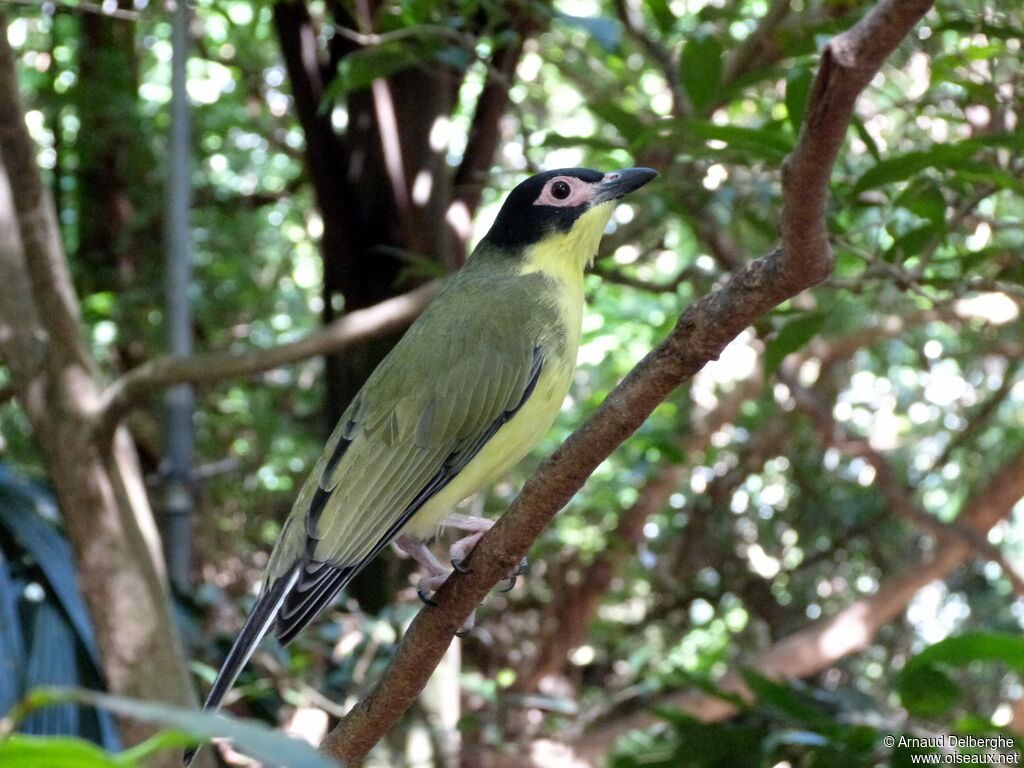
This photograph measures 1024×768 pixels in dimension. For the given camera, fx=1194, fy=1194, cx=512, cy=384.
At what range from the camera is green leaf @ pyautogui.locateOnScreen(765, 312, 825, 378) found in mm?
2766

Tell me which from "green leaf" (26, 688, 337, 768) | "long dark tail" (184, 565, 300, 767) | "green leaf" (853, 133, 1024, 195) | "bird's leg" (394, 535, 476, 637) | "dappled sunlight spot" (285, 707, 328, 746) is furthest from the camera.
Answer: "dappled sunlight spot" (285, 707, 328, 746)

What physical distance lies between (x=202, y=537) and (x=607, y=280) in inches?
123

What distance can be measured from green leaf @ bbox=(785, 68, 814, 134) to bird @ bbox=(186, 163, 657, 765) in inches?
13.2

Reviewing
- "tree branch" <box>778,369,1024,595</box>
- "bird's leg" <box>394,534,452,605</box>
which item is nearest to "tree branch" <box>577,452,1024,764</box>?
"tree branch" <box>778,369,1024,595</box>

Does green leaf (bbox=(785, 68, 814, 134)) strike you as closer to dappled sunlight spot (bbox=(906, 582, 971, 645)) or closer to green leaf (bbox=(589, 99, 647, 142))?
green leaf (bbox=(589, 99, 647, 142))

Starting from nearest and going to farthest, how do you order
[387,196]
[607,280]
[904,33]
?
[904,33], [607,280], [387,196]

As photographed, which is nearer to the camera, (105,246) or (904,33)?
(904,33)

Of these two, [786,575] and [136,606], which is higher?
[786,575]

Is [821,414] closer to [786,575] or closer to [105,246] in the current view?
[786,575]

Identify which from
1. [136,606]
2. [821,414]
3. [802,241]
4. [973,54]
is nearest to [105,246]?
[136,606]

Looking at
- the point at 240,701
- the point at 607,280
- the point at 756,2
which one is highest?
the point at 756,2

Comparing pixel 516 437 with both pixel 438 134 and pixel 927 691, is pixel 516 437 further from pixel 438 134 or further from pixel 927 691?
pixel 438 134

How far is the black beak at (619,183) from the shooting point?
2.74 meters

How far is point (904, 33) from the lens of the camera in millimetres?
1293
